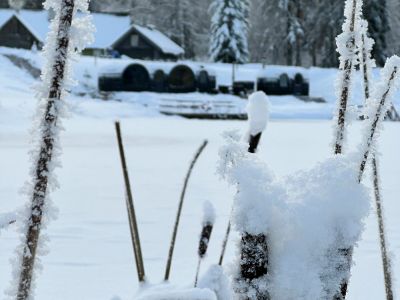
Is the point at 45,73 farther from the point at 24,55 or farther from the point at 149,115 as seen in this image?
the point at 24,55

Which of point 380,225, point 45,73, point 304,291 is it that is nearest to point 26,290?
point 45,73

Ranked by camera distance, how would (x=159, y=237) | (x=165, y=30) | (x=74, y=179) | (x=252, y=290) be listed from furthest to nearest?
(x=165, y=30) → (x=74, y=179) → (x=159, y=237) → (x=252, y=290)

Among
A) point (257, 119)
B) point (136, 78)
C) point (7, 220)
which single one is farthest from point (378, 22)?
point (7, 220)

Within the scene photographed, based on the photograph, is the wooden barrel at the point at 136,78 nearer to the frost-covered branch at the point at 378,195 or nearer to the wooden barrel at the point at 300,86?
the wooden barrel at the point at 300,86

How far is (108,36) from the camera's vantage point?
51688mm

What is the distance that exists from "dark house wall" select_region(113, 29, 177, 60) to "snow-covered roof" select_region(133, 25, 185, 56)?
52 cm

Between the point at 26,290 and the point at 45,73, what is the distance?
314 mm

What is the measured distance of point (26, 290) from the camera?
92cm

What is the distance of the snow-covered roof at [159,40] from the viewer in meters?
50.8

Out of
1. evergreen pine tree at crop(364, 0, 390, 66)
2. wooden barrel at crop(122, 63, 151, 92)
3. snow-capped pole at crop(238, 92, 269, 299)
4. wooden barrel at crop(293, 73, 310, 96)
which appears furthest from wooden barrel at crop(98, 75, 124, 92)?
snow-capped pole at crop(238, 92, 269, 299)

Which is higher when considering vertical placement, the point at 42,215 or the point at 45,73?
the point at 45,73

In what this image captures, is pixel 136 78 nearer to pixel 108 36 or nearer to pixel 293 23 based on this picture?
pixel 108 36

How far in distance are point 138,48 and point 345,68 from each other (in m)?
51.9

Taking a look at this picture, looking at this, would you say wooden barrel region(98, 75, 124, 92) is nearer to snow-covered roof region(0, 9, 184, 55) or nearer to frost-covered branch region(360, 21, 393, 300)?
snow-covered roof region(0, 9, 184, 55)
